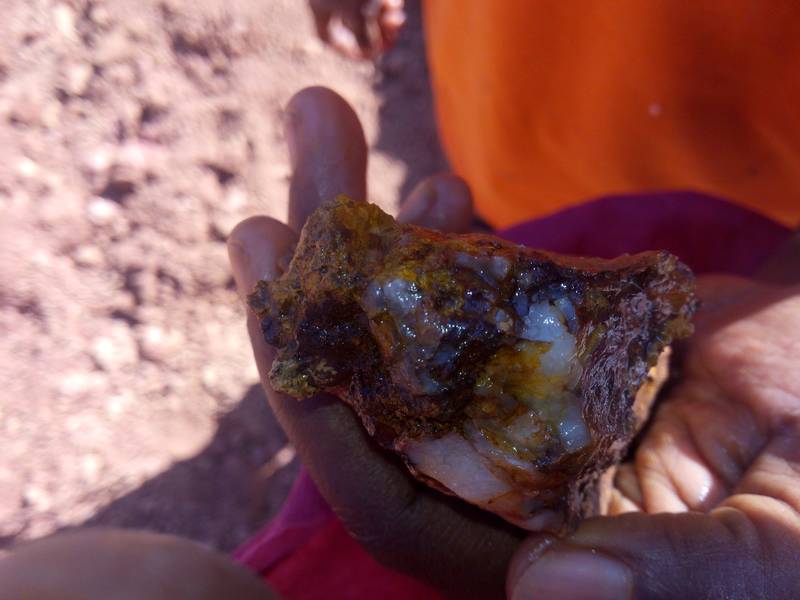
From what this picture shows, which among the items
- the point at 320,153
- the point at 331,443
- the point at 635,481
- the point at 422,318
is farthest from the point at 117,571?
the point at 635,481

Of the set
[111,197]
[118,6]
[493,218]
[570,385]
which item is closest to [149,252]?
[111,197]

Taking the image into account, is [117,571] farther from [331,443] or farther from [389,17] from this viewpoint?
[389,17]

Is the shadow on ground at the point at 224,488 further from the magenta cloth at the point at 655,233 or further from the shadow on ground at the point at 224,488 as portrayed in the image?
the magenta cloth at the point at 655,233

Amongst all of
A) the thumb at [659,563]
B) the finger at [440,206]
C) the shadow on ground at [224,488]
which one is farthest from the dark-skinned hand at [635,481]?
the shadow on ground at [224,488]

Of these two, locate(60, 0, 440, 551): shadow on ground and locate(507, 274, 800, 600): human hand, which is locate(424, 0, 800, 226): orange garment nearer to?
locate(507, 274, 800, 600): human hand

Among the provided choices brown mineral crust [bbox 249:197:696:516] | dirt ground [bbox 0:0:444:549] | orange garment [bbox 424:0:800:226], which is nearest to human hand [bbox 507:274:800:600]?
brown mineral crust [bbox 249:197:696:516]
